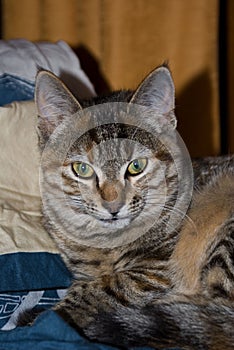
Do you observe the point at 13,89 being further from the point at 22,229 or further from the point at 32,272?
the point at 32,272

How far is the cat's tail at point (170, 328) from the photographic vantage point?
1.35 m

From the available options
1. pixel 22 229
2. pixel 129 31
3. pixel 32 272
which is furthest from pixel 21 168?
pixel 129 31

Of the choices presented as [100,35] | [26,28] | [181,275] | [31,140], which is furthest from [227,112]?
[181,275]

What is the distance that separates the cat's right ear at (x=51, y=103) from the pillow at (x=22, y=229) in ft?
0.60

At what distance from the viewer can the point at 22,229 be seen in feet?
5.91

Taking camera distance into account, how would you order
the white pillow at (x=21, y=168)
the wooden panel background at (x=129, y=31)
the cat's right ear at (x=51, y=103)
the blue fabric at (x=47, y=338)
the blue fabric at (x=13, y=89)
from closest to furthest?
the blue fabric at (x=47, y=338) < the cat's right ear at (x=51, y=103) < the white pillow at (x=21, y=168) < the blue fabric at (x=13, y=89) < the wooden panel background at (x=129, y=31)

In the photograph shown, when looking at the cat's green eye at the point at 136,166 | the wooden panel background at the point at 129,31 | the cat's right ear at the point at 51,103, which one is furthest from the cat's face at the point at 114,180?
the wooden panel background at the point at 129,31

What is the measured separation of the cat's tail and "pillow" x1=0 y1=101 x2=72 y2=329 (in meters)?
0.30

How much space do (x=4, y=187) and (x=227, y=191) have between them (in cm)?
65

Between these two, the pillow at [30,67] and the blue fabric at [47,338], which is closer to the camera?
the blue fabric at [47,338]

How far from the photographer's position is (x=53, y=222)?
179cm

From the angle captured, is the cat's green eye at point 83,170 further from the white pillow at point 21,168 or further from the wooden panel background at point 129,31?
the wooden panel background at point 129,31

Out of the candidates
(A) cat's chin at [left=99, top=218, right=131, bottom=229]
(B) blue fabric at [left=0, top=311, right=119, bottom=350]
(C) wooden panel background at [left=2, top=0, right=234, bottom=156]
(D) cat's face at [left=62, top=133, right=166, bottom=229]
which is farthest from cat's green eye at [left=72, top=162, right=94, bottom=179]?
(C) wooden panel background at [left=2, top=0, right=234, bottom=156]

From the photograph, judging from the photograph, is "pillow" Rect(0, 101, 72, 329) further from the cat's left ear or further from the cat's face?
the cat's left ear
